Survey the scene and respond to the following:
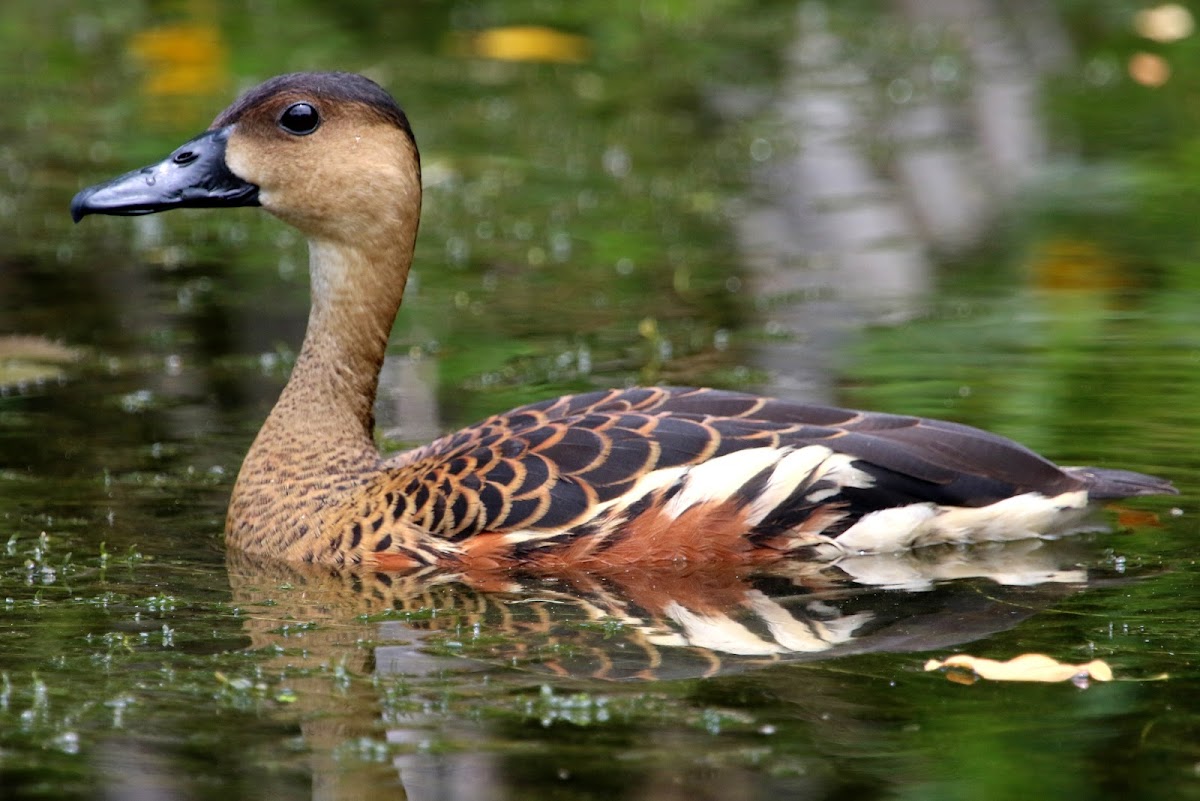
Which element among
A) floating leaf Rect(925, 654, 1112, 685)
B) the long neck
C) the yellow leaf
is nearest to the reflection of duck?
floating leaf Rect(925, 654, 1112, 685)

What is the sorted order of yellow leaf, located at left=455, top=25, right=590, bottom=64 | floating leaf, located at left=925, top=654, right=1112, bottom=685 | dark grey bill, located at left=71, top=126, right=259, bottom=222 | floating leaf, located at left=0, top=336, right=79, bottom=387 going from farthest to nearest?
yellow leaf, located at left=455, top=25, right=590, bottom=64 → floating leaf, located at left=0, top=336, right=79, bottom=387 → dark grey bill, located at left=71, top=126, right=259, bottom=222 → floating leaf, located at left=925, top=654, right=1112, bottom=685

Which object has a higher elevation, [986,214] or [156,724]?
[986,214]

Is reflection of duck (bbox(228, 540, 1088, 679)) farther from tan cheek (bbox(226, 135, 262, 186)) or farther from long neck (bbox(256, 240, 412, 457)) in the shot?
tan cheek (bbox(226, 135, 262, 186))

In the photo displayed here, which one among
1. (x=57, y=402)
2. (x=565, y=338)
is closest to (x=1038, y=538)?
(x=565, y=338)

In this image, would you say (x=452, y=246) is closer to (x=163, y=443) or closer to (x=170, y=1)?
(x=163, y=443)

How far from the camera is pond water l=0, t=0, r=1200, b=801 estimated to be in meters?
4.73

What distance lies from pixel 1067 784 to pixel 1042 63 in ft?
38.0

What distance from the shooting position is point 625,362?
28.9 ft

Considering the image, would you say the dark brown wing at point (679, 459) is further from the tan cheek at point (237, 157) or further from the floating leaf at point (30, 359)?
the floating leaf at point (30, 359)

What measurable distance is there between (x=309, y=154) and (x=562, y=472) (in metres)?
1.58

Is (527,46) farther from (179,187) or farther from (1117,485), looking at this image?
(1117,485)

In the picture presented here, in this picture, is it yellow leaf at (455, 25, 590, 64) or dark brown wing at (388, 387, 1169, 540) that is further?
yellow leaf at (455, 25, 590, 64)

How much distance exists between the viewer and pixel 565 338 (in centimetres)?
923

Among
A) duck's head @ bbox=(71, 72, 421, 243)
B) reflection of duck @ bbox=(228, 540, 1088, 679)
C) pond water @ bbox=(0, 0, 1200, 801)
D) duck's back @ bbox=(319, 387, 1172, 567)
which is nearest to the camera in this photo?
pond water @ bbox=(0, 0, 1200, 801)
